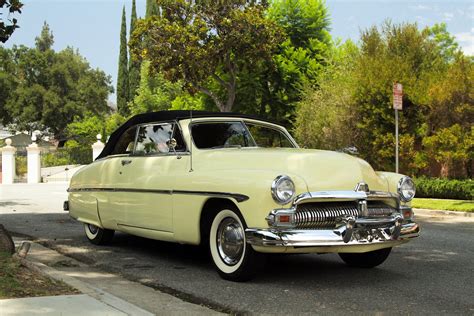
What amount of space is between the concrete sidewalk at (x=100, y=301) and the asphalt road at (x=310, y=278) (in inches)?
9.3

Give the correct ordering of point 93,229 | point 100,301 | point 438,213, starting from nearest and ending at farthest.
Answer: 1. point 100,301
2. point 93,229
3. point 438,213

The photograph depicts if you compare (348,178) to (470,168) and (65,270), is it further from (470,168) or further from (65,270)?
(470,168)

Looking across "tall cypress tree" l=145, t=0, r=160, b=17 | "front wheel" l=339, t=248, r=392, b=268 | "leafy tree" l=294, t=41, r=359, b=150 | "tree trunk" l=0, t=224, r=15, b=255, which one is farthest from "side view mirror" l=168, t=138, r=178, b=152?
"tall cypress tree" l=145, t=0, r=160, b=17

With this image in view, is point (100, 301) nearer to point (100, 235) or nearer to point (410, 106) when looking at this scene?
point (100, 235)

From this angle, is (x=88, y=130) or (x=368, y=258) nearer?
(x=368, y=258)

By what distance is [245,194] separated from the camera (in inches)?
218

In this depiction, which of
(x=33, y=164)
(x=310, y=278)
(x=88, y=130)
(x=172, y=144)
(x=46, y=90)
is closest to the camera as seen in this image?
(x=310, y=278)

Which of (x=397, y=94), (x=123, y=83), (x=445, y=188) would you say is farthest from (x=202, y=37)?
(x=123, y=83)

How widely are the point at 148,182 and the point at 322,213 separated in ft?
8.12

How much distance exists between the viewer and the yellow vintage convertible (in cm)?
538

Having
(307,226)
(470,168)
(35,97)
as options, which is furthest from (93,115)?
(307,226)

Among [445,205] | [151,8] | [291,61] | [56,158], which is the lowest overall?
[445,205]

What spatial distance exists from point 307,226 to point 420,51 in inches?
680

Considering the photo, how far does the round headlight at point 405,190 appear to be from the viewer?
242 inches
